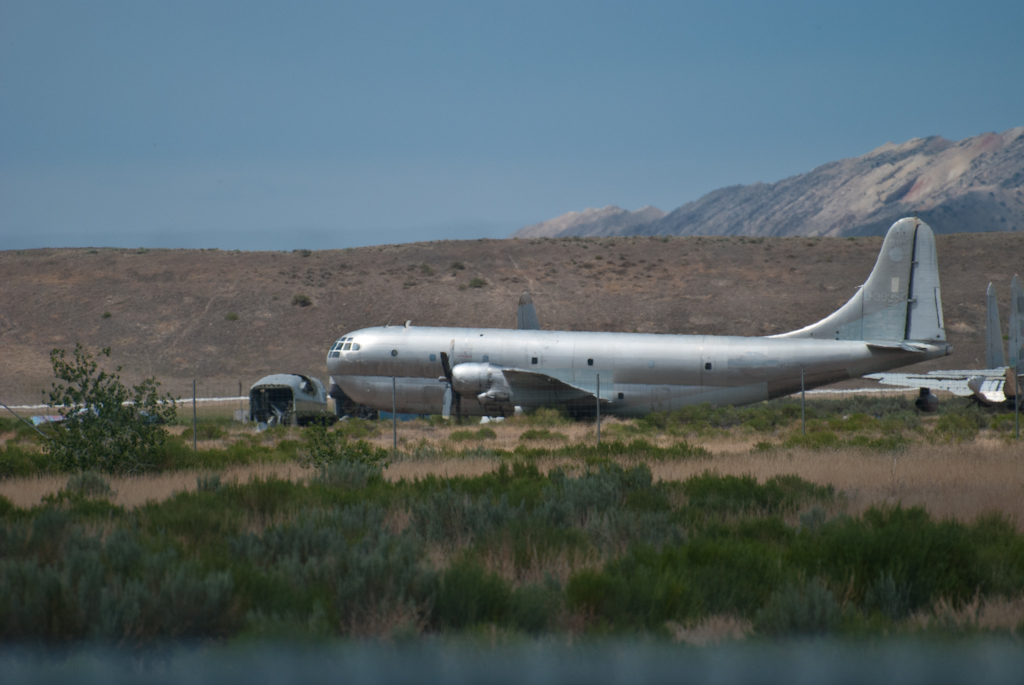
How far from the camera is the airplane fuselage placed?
2977 centimetres

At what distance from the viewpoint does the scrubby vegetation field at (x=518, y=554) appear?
254 inches

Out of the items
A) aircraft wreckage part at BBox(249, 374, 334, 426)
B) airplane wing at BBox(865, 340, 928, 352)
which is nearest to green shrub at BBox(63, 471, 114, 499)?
aircraft wreckage part at BBox(249, 374, 334, 426)

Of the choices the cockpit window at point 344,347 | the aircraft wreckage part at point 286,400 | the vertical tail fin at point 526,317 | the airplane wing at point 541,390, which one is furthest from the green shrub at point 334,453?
the vertical tail fin at point 526,317

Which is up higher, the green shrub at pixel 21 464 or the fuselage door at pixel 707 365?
the fuselage door at pixel 707 365

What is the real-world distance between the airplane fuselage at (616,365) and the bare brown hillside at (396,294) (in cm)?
3606

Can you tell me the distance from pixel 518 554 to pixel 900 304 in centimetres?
2616

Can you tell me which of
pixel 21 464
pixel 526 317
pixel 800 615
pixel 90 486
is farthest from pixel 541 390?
pixel 800 615

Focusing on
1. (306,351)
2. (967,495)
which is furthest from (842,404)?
(306,351)

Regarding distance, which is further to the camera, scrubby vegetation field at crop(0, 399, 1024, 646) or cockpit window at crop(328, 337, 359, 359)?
cockpit window at crop(328, 337, 359, 359)

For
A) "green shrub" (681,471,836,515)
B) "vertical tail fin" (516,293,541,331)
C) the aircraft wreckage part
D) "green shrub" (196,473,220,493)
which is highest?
"vertical tail fin" (516,293,541,331)

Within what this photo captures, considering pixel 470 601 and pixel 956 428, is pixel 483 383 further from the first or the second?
pixel 470 601

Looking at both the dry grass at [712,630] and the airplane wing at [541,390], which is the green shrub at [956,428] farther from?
the dry grass at [712,630]

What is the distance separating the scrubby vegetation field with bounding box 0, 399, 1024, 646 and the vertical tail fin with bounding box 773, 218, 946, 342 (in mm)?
15273

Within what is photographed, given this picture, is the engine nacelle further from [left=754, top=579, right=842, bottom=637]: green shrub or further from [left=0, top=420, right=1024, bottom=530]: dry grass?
[left=754, top=579, right=842, bottom=637]: green shrub
